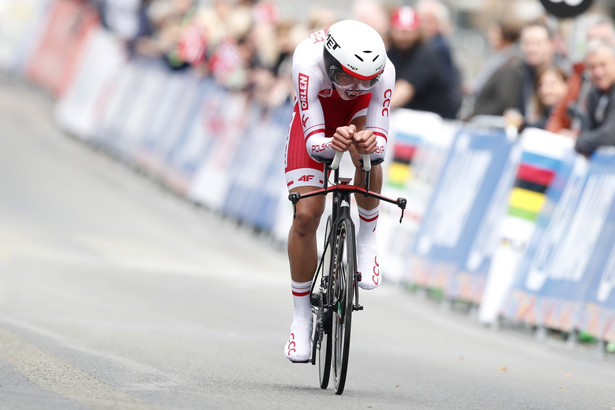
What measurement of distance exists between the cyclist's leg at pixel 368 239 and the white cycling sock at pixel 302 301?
312mm

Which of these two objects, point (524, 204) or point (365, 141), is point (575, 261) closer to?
point (524, 204)

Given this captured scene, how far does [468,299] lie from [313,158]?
548 cm

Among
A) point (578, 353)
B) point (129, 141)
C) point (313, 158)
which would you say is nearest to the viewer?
point (313, 158)

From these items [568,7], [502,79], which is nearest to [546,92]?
[502,79]

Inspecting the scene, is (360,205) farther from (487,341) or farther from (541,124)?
(541,124)

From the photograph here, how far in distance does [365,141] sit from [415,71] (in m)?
7.16

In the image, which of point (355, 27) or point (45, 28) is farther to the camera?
point (45, 28)

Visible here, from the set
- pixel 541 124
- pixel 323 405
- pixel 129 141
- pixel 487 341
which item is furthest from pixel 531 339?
pixel 129 141

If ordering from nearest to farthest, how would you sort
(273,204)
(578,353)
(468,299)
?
1. (578,353)
2. (468,299)
3. (273,204)

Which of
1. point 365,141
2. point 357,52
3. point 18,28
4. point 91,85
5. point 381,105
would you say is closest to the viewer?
point 357,52

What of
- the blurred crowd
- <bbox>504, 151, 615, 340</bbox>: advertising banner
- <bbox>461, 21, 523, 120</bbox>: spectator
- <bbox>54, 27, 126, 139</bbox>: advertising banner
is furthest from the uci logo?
<bbox>54, 27, 126, 139</bbox>: advertising banner

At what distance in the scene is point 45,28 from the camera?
28719 mm

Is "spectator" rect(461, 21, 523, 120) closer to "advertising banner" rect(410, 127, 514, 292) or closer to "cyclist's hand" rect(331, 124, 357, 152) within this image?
"advertising banner" rect(410, 127, 514, 292)

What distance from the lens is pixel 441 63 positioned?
14156mm
